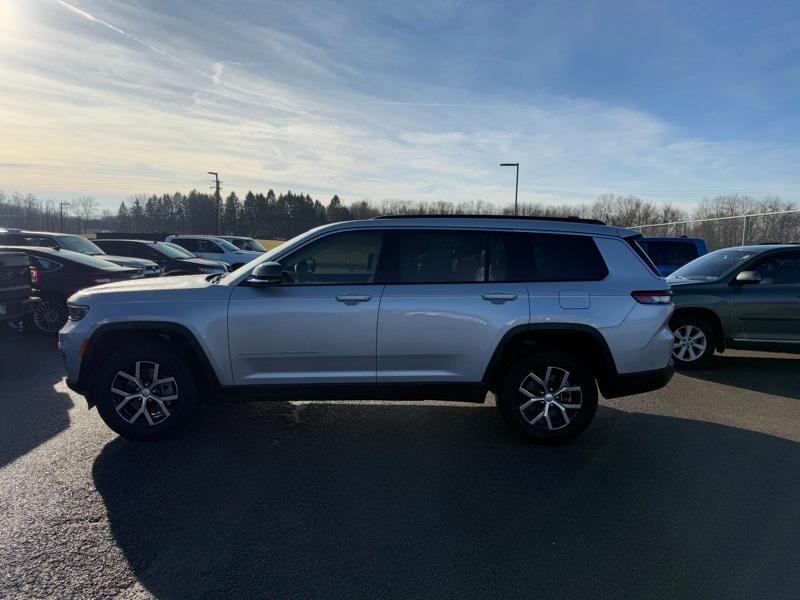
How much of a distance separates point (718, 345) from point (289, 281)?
6216mm

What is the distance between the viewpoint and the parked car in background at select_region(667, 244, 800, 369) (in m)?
6.84

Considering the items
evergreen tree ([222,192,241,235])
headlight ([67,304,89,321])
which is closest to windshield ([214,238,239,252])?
headlight ([67,304,89,321])

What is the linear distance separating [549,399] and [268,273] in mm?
2552

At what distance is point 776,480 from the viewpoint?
369cm

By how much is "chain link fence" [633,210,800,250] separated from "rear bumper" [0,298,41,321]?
38.8 feet

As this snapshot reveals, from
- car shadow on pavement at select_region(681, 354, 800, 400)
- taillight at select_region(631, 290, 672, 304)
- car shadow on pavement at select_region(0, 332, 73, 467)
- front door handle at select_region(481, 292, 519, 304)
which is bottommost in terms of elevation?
car shadow on pavement at select_region(0, 332, 73, 467)

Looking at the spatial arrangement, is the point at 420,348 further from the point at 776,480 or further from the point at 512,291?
the point at 776,480

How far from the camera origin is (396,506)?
130 inches

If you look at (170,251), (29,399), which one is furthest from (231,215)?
(29,399)

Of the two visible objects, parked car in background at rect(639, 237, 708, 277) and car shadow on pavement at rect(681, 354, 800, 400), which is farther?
parked car in background at rect(639, 237, 708, 277)

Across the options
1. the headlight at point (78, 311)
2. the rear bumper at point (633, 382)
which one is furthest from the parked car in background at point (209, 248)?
the rear bumper at point (633, 382)

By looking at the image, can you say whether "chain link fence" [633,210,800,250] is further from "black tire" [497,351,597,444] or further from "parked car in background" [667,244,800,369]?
"black tire" [497,351,597,444]

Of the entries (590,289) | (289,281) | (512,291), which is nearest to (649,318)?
(590,289)

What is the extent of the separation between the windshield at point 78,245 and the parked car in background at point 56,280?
9.44 feet
